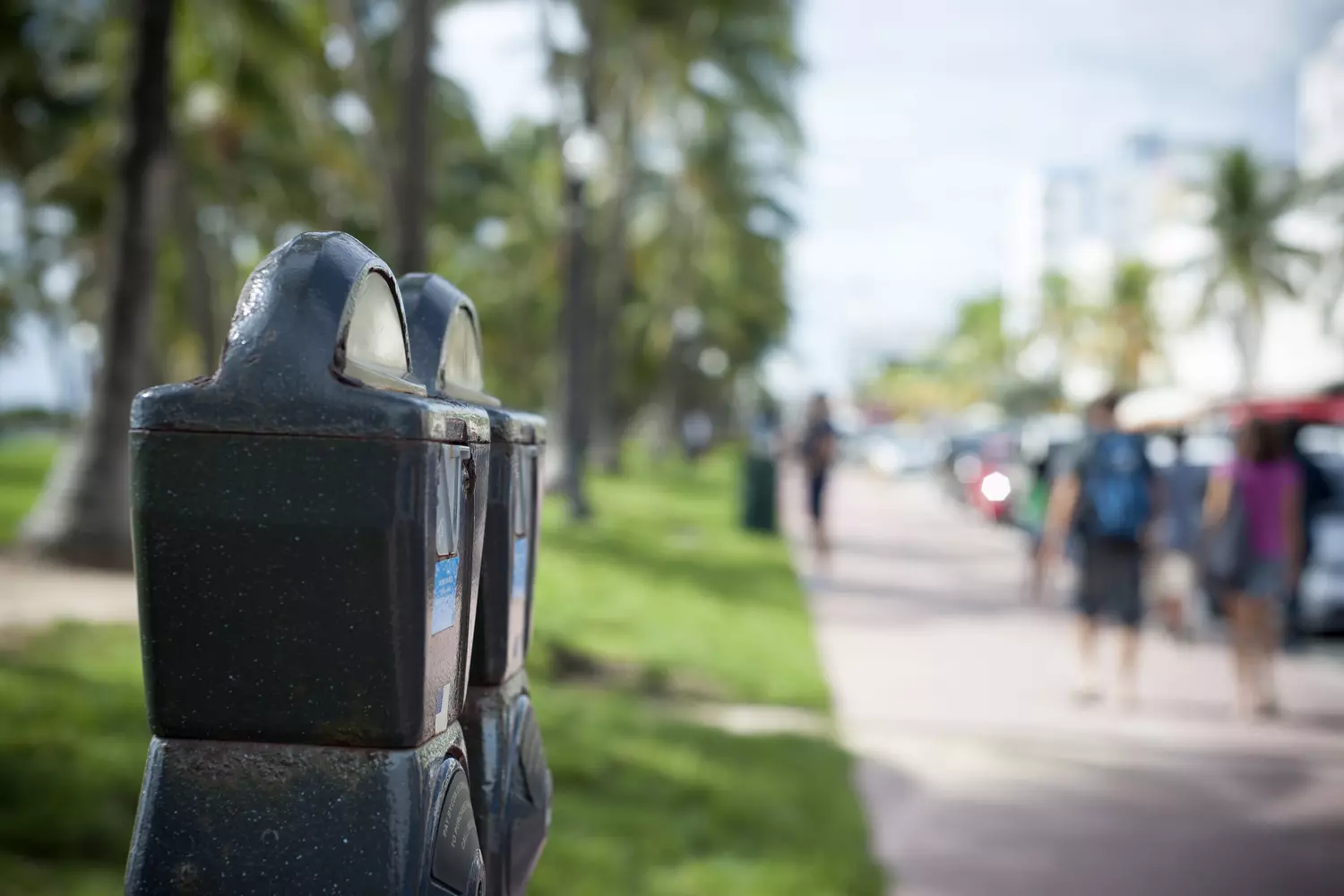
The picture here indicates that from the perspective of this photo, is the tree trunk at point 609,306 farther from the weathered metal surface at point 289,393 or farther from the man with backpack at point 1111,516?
the weathered metal surface at point 289,393

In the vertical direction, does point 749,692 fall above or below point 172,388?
below

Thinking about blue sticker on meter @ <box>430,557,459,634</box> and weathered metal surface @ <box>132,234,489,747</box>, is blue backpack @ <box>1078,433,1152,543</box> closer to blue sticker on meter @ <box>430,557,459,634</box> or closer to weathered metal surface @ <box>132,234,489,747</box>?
blue sticker on meter @ <box>430,557,459,634</box>

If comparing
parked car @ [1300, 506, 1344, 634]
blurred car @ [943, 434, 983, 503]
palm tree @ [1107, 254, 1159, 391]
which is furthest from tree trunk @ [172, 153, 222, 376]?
palm tree @ [1107, 254, 1159, 391]

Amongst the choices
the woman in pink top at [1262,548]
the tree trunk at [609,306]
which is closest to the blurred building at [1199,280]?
the woman in pink top at [1262,548]

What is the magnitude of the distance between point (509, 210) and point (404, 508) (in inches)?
1508

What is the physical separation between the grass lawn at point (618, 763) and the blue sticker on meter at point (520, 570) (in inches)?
70.7

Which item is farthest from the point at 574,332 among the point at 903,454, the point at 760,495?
the point at 903,454

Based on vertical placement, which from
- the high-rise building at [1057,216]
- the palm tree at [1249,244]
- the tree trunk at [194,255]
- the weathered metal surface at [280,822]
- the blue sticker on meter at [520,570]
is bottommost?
the weathered metal surface at [280,822]

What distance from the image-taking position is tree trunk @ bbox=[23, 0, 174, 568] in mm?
11094

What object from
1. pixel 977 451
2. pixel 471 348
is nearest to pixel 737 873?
pixel 471 348

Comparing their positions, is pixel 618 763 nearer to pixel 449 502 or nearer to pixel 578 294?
pixel 449 502

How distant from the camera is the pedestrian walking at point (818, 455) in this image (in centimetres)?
1466

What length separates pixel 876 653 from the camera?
10180 mm

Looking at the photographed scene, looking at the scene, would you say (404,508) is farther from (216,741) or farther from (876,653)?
(876,653)
